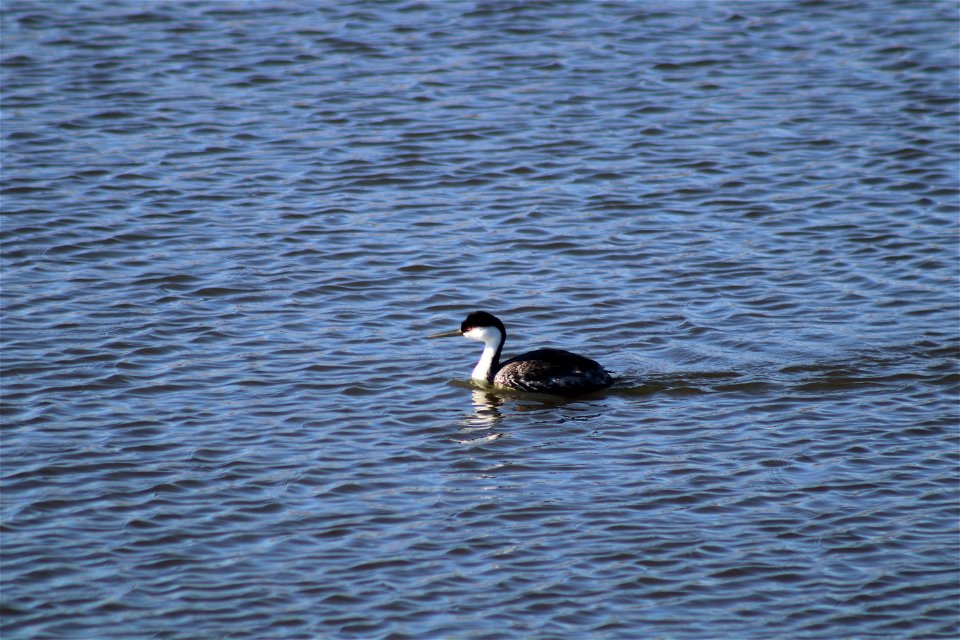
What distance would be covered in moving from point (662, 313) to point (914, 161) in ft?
19.7

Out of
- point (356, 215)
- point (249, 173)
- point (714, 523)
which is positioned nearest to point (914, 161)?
point (356, 215)

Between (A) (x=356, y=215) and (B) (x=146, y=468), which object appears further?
(A) (x=356, y=215)

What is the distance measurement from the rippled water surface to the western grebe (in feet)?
0.54

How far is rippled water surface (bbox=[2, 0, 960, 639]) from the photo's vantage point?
326 inches

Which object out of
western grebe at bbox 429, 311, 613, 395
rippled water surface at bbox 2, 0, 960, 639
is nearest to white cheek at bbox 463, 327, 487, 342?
western grebe at bbox 429, 311, 613, 395

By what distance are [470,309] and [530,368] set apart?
74.6 inches

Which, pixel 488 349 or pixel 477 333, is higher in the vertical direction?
pixel 477 333

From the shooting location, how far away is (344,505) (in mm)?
9258

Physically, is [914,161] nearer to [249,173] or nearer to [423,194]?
[423,194]

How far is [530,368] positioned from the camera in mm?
11500

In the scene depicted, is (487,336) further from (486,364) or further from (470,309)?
(470,309)

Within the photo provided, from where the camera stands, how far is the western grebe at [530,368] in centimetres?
1127

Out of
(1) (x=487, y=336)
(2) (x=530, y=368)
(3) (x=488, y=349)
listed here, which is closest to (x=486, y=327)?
(1) (x=487, y=336)

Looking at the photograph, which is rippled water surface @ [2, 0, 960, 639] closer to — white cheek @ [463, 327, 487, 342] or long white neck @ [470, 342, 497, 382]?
long white neck @ [470, 342, 497, 382]
